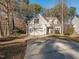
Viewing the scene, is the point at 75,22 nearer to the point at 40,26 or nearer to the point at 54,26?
the point at 54,26

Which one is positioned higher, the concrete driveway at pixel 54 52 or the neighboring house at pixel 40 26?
the neighboring house at pixel 40 26

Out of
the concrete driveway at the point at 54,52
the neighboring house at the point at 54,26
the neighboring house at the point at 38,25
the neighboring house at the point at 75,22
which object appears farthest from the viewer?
the neighboring house at the point at 75,22

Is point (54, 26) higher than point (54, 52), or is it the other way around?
point (54, 26)

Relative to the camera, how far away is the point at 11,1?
1550 inches

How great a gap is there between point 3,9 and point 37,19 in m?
18.2

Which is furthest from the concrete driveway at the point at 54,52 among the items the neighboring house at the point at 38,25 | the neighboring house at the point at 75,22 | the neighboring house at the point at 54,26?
the neighboring house at the point at 75,22

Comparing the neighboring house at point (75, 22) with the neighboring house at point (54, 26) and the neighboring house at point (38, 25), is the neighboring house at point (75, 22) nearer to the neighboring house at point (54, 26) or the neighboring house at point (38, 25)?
the neighboring house at point (54, 26)

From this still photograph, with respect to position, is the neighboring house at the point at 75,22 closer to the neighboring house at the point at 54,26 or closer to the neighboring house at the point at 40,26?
the neighboring house at the point at 54,26

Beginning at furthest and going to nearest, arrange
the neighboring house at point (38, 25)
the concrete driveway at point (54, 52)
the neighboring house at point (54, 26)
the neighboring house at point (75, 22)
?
the neighboring house at point (75, 22) → the neighboring house at point (54, 26) → the neighboring house at point (38, 25) → the concrete driveway at point (54, 52)

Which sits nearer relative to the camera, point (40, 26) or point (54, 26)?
point (40, 26)

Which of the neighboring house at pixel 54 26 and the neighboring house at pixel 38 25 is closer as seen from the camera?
the neighboring house at pixel 38 25

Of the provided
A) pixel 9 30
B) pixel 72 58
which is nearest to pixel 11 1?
pixel 9 30

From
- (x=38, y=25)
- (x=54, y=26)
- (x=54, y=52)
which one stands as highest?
(x=38, y=25)

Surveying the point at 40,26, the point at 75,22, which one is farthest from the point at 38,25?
the point at 75,22
